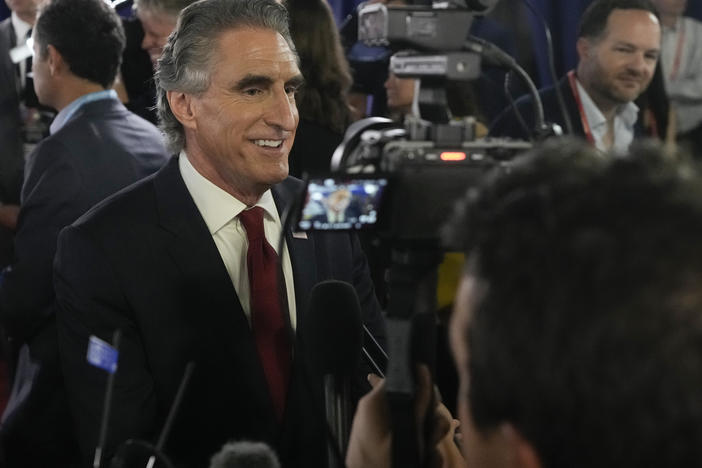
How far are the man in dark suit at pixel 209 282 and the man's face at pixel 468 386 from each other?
2.91 feet

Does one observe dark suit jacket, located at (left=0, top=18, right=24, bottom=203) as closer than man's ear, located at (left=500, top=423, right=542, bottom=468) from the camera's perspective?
No

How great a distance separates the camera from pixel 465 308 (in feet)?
3.10

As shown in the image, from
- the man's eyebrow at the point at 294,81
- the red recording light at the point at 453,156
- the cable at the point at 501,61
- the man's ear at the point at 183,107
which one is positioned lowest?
the man's ear at the point at 183,107

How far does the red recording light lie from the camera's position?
49.6 inches

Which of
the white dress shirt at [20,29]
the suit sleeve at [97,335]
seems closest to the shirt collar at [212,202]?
the suit sleeve at [97,335]

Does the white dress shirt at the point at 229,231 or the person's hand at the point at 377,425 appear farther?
the white dress shirt at the point at 229,231

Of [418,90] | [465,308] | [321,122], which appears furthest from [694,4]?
[465,308]

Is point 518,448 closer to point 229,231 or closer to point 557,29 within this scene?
point 229,231

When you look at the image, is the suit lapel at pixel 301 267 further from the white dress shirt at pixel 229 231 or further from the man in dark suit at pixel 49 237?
the man in dark suit at pixel 49 237

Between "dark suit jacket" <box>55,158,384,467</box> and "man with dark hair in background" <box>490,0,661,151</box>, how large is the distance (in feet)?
5.58

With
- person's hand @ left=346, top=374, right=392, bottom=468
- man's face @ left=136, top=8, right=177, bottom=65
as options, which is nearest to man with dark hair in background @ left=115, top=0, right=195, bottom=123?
man's face @ left=136, top=8, right=177, bottom=65

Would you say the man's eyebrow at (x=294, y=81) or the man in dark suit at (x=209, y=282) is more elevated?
the man's eyebrow at (x=294, y=81)

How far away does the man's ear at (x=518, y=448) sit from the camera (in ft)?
2.93

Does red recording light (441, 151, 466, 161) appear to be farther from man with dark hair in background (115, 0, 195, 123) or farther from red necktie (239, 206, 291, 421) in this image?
man with dark hair in background (115, 0, 195, 123)
